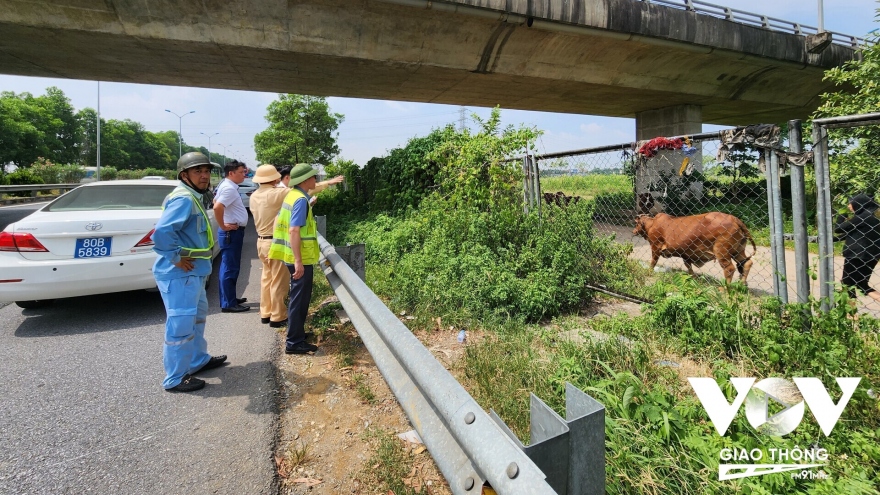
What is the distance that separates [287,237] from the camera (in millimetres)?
4320

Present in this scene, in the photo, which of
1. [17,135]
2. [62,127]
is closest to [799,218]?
[17,135]

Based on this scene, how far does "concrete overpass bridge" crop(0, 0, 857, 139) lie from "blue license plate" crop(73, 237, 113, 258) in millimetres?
6333

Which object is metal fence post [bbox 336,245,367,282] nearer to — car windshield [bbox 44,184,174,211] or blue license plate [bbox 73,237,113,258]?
blue license plate [bbox 73,237,113,258]

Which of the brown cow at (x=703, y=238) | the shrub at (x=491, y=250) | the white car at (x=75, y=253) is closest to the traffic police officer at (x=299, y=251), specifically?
the shrub at (x=491, y=250)

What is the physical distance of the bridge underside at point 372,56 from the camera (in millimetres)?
8820

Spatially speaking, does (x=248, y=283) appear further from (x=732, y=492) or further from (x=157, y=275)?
(x=732, y=492)

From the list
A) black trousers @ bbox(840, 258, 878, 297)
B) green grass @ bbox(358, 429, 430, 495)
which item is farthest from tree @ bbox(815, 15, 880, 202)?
green grass @ bbox(358, 429, 430, 495)

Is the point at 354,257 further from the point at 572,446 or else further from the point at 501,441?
the point at 572,446

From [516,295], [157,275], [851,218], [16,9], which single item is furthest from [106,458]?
[16,9]

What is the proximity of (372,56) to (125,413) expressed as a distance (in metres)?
9.47

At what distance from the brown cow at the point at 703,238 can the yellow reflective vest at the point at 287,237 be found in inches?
201

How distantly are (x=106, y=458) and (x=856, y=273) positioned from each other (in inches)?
307

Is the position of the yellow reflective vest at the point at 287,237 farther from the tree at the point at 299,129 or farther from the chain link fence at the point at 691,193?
the tree at the point at 299,129

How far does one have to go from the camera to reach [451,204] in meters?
7.25
